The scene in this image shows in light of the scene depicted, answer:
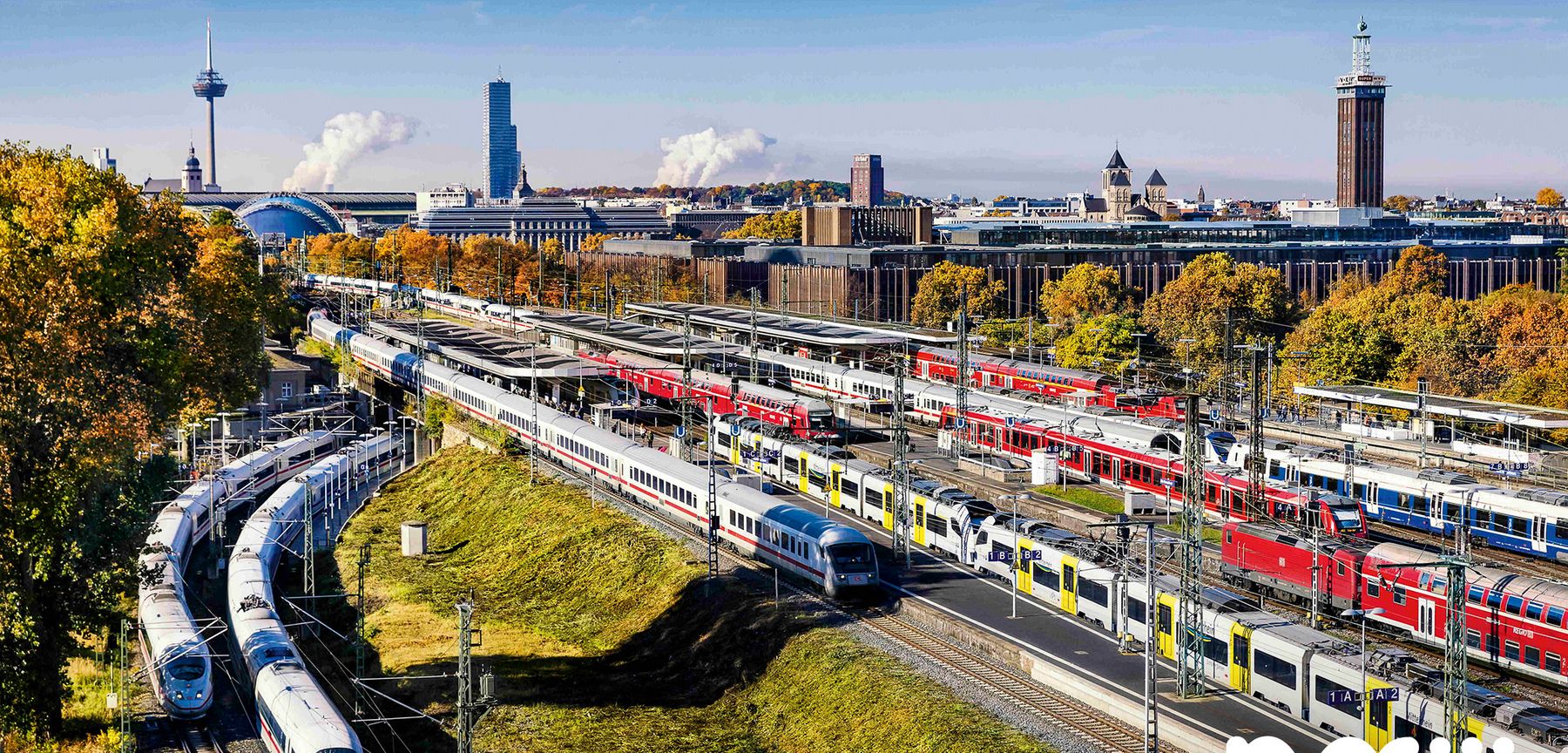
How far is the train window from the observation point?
28578 millimetres

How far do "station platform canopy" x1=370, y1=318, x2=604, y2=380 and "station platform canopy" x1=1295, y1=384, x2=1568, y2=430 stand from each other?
3481cm

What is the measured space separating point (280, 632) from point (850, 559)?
48.0ft

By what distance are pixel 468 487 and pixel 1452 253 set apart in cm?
11042

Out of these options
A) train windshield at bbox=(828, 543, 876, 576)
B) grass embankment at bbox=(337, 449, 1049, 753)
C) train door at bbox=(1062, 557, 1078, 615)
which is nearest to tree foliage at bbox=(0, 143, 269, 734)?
grass embankment at bbox=(337, 449, 1049, 753)

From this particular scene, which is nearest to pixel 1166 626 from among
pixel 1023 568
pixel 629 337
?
pixel 1023 568

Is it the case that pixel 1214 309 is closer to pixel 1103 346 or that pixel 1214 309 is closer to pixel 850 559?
pixel 1103 346

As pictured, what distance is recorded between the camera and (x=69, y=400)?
30938 mm

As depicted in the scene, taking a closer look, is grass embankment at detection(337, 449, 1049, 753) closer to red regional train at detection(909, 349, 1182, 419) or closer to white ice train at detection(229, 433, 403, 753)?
white ice train at detection(229, 433, 403, 753)

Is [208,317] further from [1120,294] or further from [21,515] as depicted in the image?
[1120,294]

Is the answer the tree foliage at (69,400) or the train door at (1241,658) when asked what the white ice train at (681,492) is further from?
the tree foliage at (69,400)

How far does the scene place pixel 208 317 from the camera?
141 ft

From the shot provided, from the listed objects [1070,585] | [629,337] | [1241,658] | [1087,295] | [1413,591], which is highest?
[1087,295]

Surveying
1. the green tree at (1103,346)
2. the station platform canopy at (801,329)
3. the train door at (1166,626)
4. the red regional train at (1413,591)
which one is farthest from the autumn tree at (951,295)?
the train door at (1166,626)

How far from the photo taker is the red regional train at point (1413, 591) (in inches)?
1179
